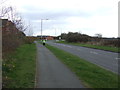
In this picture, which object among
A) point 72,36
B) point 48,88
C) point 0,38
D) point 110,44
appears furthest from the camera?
point 72,36

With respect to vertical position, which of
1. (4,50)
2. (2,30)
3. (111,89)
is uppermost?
(2,30)

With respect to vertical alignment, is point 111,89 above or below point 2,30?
below

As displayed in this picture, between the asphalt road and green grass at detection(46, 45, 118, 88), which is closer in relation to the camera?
green grass at detection(46, 45, 118, 88)

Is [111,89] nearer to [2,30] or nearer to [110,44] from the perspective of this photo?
[2,30]

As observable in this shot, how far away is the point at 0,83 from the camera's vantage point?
7.80 m

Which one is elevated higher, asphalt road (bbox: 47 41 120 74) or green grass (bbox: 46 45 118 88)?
green grass (bbox: 46 45 118 88)

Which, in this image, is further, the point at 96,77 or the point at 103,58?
the point at 103,58

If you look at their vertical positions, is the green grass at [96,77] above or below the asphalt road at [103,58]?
above

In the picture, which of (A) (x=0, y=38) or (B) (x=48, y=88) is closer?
(B) (x=48, y=88)

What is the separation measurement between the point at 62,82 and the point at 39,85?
0.98 m

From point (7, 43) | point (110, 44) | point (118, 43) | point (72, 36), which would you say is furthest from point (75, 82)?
point (72, 36)

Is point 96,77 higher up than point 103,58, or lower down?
higher up

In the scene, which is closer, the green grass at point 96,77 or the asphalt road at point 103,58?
the green grass at point 96,77

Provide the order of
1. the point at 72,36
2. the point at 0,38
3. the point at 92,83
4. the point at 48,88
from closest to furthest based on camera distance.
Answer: the point at 48,88
the point at 92,83
the point at 0,38
the point at 72,36
